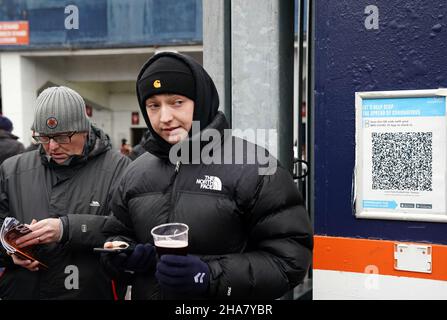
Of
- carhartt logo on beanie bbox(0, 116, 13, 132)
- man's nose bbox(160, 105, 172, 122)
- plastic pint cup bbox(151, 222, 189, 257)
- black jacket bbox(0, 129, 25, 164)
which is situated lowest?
plastic pint cup bbox(151, 222, 189, 257)

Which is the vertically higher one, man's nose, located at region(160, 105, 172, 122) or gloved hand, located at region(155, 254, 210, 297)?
man's nose, located at region(160, 105, 172, 122)

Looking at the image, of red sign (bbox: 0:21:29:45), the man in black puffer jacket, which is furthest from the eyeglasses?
red sign (bbox: 0:21:29:45)

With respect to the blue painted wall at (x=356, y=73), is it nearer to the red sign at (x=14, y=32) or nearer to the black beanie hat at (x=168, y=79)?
the black beanie hat at (x=168, y=79)

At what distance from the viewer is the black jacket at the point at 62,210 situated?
2502 mm

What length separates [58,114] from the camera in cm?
260

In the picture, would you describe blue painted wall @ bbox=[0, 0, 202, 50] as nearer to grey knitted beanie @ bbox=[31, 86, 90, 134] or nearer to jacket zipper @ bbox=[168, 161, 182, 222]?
grey knitted beanie @ bbox=[31, 86, 90, 134]

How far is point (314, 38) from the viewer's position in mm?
2520

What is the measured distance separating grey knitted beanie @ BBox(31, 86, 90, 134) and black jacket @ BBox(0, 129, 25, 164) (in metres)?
2.00

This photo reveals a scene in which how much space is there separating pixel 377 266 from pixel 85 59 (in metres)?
13.2

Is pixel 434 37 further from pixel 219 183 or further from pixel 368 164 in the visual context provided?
pixel 219 183

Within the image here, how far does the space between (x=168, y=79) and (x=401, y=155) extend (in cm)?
118

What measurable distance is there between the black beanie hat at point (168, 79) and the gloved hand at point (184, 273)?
65cm

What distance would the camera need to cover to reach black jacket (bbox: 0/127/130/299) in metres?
2.50

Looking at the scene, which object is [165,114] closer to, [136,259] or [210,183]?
[210,183]
